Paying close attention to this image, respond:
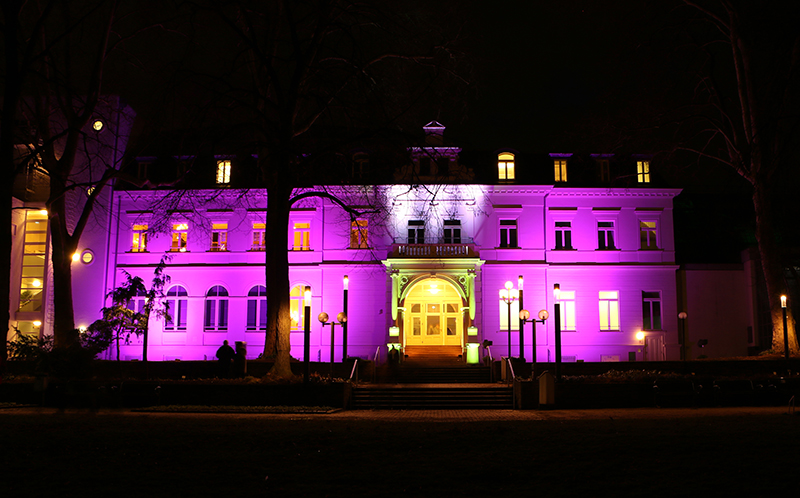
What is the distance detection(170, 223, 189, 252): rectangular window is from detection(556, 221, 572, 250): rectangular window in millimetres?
20953

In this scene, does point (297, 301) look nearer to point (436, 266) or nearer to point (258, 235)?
point (258, 235)

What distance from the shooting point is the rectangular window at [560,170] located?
3897cm

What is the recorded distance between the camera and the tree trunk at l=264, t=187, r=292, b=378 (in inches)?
874

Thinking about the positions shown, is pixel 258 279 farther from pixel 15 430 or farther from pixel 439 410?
pixel 15 430

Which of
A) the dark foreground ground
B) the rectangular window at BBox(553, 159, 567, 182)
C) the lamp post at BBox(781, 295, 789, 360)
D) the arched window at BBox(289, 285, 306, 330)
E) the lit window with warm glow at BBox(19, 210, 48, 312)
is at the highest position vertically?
the rectangular window at BBox(553, 159, 567, 182)

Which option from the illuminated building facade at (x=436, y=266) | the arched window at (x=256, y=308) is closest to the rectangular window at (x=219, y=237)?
the illuminated building facade at (x=436, y=266)

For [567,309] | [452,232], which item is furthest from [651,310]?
[452,232]

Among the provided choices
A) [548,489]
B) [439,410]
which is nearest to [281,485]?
[548,489]

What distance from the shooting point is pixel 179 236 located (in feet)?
128

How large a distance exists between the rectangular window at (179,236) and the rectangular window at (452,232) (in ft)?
48.2

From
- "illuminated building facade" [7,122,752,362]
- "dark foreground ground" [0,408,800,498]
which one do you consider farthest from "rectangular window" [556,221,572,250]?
"dark foreground ground" [0,408,800,498]

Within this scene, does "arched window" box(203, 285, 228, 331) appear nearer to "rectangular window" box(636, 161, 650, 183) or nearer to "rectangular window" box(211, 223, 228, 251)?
"rectangular window" box(211, 223, 228, 251)

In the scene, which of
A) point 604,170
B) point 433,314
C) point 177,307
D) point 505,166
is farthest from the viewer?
point 604,170

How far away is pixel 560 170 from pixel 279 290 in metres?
21.9
